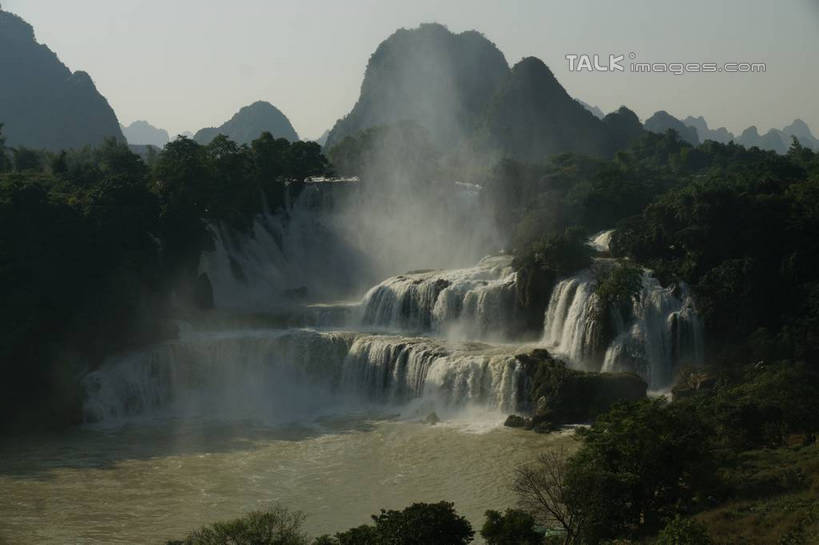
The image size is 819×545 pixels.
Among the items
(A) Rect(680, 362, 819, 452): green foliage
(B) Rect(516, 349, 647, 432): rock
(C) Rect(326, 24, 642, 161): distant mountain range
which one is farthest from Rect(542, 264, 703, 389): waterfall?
(C) Rect(326, 24, 642, 161): distant mountain range

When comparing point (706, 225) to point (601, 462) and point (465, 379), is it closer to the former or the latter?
point (465, 379)

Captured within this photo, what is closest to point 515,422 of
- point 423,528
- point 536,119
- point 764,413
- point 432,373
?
point 432,373

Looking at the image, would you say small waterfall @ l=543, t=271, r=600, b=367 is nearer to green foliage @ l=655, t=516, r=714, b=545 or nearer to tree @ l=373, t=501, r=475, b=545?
tree @ l=373, t=501, r=475, b=545

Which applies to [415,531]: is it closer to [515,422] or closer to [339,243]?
[515,422]

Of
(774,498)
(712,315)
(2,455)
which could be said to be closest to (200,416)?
(2,455)

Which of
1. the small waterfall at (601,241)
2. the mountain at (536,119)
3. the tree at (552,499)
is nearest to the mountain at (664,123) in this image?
the mountain at (536,119)
